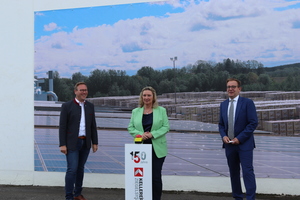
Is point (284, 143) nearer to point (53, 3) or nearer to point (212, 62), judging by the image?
point (212, 62)

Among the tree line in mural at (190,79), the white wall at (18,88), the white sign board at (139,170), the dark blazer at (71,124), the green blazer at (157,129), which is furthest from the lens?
the white wall at (18,88)

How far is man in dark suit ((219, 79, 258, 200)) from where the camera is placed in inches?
196

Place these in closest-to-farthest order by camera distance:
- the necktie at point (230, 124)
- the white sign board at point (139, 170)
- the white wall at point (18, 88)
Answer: the white sign board at point (139, 170) → the necktie at point (230, 124) → the white wall at point (18, 88)

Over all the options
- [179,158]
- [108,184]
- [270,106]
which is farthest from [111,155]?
[270,106]

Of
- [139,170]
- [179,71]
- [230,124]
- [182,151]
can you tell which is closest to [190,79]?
[179,71]

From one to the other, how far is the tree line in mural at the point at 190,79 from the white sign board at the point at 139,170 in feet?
7.08

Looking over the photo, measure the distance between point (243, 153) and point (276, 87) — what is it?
5.62 feet

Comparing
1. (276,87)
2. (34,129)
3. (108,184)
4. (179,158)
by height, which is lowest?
(108,184)

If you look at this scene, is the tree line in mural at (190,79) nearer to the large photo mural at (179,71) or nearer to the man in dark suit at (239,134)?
the large photo mural at (179,71)

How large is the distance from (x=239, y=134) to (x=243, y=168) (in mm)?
438

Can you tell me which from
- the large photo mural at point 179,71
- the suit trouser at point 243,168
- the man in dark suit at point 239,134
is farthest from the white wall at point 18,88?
the suit trouser at point 243,168

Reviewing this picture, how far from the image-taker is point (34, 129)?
272 inches

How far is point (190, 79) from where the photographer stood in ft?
21.7

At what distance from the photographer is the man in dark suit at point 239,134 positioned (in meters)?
4.98
